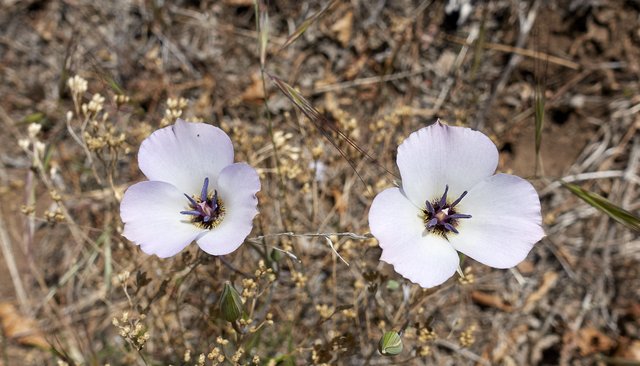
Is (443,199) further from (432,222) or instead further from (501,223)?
(501,223)

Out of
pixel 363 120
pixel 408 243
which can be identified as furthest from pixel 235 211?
pixel 363 120

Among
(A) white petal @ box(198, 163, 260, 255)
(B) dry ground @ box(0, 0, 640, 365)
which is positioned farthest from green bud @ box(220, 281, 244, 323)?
(B) dry ground @ box(0, 0, 640, 365)

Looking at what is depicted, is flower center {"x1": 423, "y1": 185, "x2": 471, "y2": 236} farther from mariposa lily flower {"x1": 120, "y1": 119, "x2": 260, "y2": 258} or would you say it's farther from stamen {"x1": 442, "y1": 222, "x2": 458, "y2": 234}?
mariposa lily flower {"x1": 120, "y1": 119, "x2": 260, "y2": 258}

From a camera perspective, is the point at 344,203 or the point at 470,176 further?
the point at 344,203

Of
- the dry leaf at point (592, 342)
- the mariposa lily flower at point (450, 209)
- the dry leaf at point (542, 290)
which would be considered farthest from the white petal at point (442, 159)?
the dry leaf at point (592, 342)

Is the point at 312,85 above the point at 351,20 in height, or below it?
below

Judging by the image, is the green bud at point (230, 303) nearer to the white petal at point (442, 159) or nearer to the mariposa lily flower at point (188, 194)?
the mariposa lily flower at point (188, 194)

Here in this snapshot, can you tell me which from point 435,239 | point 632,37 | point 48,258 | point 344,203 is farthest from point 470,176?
point 48,258

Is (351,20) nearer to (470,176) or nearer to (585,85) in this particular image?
(585,85)
